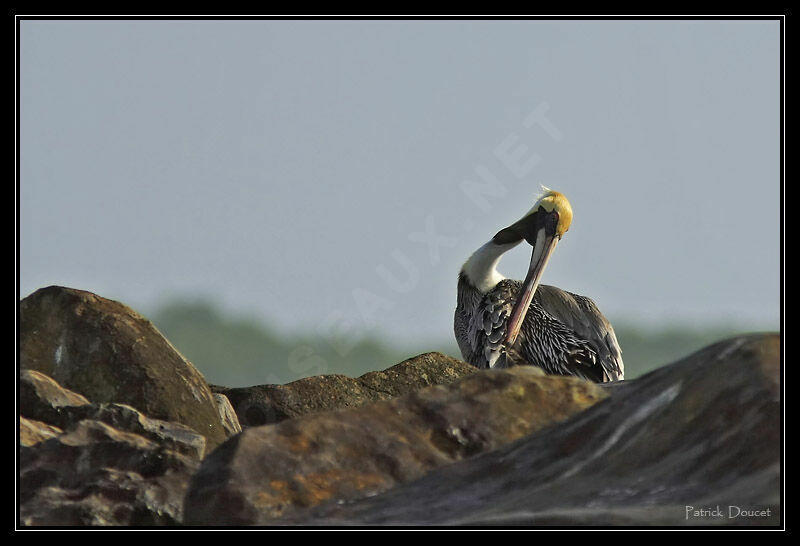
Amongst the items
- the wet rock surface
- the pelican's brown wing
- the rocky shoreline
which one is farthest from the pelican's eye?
the wet rock surface

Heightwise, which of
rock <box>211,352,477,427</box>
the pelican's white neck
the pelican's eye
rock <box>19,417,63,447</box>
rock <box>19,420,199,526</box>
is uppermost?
the pelican's eye

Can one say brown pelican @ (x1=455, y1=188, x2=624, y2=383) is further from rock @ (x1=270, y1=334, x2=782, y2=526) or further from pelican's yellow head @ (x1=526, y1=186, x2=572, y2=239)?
rock @ (x1=270, y1=334, x2=782, y2=526)

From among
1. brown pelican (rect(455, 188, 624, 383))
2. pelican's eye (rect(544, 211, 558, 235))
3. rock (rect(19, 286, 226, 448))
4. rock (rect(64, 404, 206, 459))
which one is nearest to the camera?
rock (rect(64, 404, 206, 459))

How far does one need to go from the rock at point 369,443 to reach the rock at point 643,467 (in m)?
0.15

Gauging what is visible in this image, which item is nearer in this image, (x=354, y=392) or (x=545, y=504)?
(x=545, y=504)

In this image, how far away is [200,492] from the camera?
5.40m

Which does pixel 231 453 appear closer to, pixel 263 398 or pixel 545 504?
pixel 545 504

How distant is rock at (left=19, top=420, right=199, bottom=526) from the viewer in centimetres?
548

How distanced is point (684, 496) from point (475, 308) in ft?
24.9

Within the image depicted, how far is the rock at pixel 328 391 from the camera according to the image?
27.7 feet

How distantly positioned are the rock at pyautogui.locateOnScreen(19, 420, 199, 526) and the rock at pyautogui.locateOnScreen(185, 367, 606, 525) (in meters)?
0.23

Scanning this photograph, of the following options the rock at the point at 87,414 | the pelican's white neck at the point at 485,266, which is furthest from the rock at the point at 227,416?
the pelican's white neck at the point at 485,266
